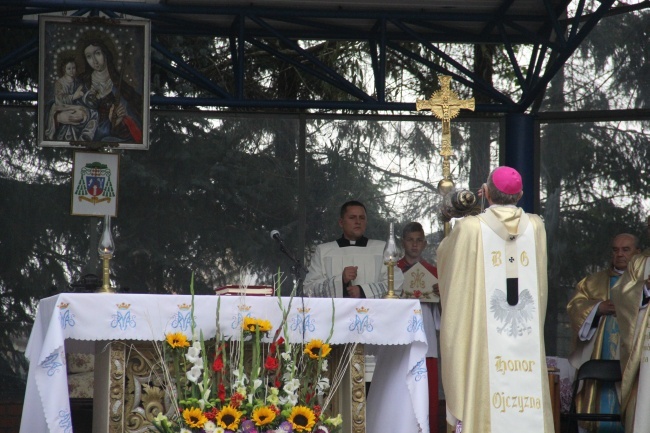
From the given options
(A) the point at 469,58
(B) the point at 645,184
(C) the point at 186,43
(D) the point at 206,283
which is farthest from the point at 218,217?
(B) the point at 645,184

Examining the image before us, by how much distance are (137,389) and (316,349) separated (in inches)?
43.2

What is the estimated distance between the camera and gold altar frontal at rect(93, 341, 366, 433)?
6543 mm

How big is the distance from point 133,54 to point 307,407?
498 cm

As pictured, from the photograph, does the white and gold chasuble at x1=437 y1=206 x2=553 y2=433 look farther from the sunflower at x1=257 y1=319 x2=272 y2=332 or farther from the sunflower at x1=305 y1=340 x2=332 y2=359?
the sunflower at x1=257 y1=319 x2=272 y2=332

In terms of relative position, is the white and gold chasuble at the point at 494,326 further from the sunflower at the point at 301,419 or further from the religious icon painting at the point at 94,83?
the religious icon painting at the point at 94,83

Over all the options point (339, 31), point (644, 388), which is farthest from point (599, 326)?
point (339, 31)

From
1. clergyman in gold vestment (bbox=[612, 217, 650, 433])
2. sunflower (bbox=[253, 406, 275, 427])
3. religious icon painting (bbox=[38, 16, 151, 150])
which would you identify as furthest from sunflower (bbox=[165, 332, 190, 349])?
religious icon painting (bbox=[38, 16, 151, 150])

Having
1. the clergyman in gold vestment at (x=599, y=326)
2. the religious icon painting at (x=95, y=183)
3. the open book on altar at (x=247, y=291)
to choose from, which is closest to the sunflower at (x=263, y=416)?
the open book on altar at (x=247, y=291)

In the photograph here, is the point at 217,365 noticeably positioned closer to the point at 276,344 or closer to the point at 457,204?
the point at 276,344

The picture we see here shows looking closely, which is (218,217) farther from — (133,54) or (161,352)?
(161,352)

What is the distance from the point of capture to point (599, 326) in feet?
32.1

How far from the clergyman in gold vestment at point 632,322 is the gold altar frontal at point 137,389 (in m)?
2.79

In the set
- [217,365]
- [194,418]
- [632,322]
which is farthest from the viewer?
[632,322]

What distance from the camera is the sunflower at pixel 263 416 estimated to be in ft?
19.0
